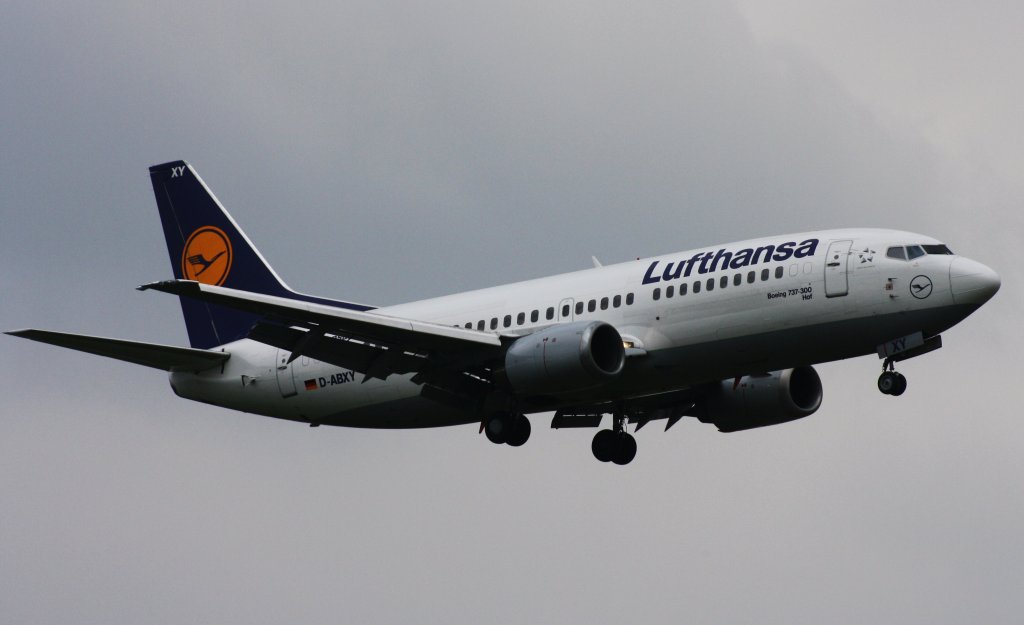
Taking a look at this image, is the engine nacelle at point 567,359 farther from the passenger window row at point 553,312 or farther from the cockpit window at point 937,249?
the cockpit window at point 937,249

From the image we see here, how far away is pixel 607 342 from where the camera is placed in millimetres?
39406

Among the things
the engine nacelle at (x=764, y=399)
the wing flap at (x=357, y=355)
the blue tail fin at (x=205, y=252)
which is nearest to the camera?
the wing flap at (x=357, y=355)

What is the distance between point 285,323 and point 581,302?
7.21 metres

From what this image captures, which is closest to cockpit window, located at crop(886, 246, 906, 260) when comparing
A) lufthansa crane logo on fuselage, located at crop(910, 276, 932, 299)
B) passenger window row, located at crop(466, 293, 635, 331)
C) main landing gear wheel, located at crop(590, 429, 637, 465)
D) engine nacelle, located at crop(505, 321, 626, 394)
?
lufthansa crane logo on fuselage, located at crop(910, 276, 932, 299)

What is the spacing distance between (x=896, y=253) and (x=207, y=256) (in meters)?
21.5

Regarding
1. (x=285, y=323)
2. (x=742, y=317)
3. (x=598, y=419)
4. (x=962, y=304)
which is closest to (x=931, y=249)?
(x=962, y=304)

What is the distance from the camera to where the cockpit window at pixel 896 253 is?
38.3 metres

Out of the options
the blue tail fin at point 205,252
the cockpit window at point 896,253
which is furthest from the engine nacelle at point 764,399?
the blue tail fin at point 205,252

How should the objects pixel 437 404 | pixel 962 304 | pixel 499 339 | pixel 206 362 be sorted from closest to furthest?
pixel 962 304 → pixel 499 339 → pixel 437 404 → pixel 206 362

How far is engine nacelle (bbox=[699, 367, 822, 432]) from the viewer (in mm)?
44938

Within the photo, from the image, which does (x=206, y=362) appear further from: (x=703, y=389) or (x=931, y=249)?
(x=931, y=249)

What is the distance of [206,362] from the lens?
46750mm

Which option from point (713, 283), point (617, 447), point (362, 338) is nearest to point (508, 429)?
point (362, 338)

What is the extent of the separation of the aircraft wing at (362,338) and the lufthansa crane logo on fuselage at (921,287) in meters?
9.51
